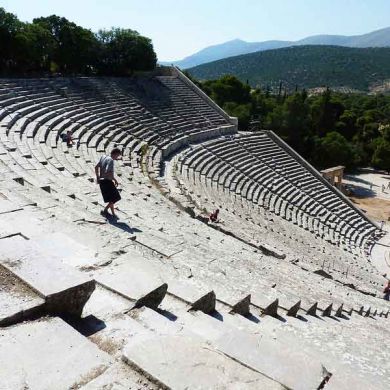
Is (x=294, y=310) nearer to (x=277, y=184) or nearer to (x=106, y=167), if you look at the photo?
(x=106, y=167)

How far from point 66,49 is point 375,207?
2233 centimetres

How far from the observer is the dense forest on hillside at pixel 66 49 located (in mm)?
21578

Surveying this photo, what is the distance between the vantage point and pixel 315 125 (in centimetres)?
3916

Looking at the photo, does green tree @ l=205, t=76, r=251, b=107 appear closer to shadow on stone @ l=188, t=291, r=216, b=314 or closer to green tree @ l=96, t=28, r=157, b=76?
green tree @ l=96, t=28, r=157, b=76

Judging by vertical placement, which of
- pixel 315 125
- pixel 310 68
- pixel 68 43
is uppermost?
pixel 310 68

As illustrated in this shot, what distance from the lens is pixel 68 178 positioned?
31.7ft

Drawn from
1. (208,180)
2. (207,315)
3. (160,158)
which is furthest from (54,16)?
(207,315)

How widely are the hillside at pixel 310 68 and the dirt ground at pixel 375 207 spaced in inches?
3350

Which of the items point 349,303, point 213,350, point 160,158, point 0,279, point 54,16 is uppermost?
point 54,16

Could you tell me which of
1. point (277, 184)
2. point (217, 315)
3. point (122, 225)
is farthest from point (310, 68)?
point (217, 315)

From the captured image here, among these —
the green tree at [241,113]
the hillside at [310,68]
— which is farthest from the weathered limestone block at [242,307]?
the hillside at [310,68]

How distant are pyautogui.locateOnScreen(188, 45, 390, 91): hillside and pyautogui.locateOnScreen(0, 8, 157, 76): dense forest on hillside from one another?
84349 mm

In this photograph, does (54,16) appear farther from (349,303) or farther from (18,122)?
(349,303)

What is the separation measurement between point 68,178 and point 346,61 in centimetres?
14377
